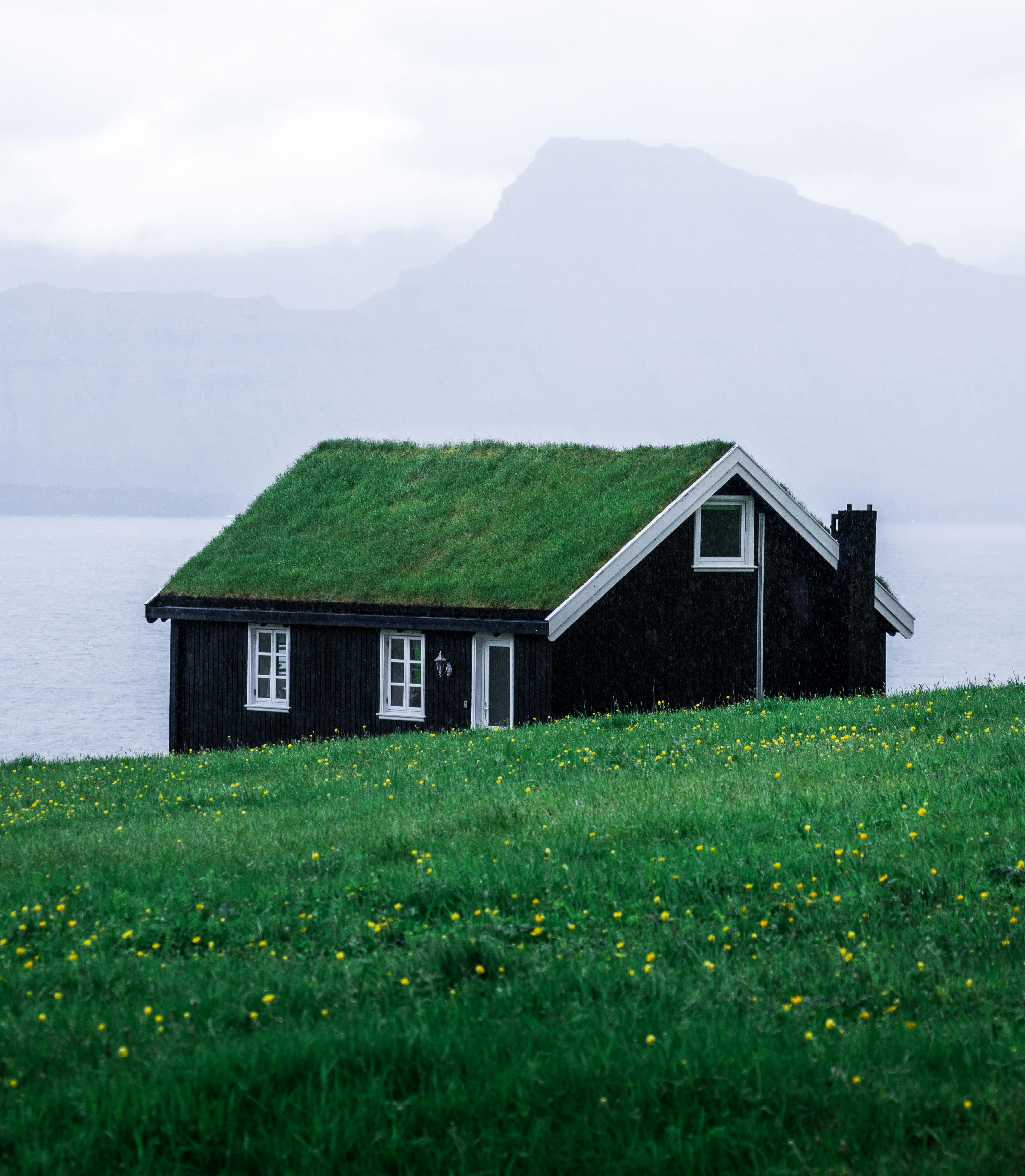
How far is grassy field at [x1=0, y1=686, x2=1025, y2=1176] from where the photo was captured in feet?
16.9

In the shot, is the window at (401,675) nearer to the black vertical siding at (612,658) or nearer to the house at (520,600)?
the house at (520,600)

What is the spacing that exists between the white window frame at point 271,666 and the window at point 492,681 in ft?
14.9

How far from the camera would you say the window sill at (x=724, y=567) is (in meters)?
25.8

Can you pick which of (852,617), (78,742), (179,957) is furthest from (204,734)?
(78,742)

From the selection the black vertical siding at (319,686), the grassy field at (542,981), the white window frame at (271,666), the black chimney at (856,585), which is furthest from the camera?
the black chimney at (856,585)

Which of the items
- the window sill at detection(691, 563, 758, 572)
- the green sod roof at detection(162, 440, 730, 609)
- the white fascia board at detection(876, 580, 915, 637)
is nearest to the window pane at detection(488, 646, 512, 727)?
the green sod roof at detection(162, 440, 730, 609)

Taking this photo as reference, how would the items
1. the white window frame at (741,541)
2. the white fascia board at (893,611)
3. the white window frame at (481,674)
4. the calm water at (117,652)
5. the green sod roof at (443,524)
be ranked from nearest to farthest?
the white window frame at (481,674), the green sod roof at (443,524), the white window frame at (741,541), the white fascia board at (893,611), the calm water at (117,652)

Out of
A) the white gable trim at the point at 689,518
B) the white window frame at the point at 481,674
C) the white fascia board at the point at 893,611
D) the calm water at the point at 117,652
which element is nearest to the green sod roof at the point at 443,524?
the white gable trim at the point at 689,518

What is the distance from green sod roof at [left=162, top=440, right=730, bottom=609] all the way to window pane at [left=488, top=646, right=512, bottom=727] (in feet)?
3.84

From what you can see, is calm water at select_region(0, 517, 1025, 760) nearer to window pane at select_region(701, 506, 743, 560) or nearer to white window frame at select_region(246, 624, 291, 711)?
window pane at select_region(701, 506, 743, 560)

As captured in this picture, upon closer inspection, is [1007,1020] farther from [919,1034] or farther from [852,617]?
[852,617]

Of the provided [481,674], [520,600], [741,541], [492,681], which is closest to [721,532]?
[741,541]

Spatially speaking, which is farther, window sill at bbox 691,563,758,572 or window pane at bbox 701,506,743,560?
window pane at bbox 701,506,743,560

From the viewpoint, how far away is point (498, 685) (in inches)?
953
